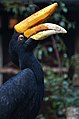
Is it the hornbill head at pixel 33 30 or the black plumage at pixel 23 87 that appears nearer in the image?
the black plumage at pixel 23 87

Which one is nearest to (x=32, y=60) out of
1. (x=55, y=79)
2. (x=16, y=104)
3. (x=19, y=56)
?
(x=19, y=56)

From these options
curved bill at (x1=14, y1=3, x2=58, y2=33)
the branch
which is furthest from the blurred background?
curved bill at (x1=14, y1=3, x2=58, y2=33)

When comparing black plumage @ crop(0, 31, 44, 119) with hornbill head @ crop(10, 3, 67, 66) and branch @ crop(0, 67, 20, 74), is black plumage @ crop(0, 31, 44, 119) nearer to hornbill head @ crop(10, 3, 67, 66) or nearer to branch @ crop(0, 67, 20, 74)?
hornbill head @ crop(10, 3, 67, 66)

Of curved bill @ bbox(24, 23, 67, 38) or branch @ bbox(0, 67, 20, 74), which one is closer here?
curved bill @ bbox(24, 23, 67, 38)

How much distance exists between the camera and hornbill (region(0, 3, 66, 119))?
227 inches

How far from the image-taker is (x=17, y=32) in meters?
6.11

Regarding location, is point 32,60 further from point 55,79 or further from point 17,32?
point 55,79

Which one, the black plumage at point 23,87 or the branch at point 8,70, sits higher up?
the branch at point 8,70

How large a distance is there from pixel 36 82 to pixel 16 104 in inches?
12.8

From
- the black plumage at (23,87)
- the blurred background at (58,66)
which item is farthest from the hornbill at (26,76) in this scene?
the blurred background at (58,66)

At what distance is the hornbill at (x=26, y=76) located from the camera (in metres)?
5.76

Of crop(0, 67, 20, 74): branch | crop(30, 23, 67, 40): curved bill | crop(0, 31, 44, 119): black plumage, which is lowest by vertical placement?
crop(0, 31, 44, 119): black plumage

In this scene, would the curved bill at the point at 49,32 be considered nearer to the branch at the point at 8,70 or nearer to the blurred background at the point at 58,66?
the blurred background at the point at 58,66

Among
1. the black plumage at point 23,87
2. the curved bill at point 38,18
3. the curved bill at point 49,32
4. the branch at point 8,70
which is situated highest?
the curved bill at point 38,18
